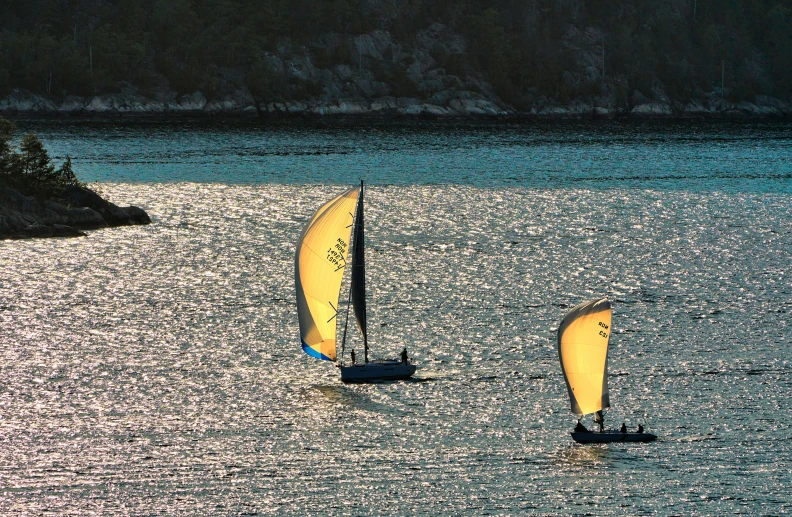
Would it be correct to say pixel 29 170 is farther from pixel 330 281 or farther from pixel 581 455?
pixel 581 455

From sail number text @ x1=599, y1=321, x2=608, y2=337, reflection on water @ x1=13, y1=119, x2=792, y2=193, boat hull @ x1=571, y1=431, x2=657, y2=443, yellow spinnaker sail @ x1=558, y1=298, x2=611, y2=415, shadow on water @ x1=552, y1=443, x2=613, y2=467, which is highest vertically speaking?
reflection on water @ x1=13, y1=119, x2=792, y2=193

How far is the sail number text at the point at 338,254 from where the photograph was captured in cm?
5719

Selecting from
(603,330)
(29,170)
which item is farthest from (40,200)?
(603,330)

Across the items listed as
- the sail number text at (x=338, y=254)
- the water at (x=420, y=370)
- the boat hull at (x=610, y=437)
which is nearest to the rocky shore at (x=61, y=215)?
the water at (x=420, y=370)

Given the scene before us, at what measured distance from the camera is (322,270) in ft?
188

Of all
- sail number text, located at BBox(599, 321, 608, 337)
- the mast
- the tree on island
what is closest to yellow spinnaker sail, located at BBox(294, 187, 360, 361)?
the mast

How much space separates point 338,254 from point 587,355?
14.0 metres

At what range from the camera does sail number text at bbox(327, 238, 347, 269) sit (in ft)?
188

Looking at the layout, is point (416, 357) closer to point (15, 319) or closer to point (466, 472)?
point (466, 472)

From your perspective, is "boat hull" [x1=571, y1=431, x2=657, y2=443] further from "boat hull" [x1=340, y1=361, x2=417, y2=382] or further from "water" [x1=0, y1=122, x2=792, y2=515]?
"boat hull" [x1=340, y1=361, x2=417, y2=382]

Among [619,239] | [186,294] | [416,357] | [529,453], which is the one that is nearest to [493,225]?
[619,239]

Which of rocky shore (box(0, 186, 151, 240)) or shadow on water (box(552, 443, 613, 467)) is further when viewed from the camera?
rocky shore (box(0, 186, 151, 240))

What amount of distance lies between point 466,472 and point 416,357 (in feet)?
55.0

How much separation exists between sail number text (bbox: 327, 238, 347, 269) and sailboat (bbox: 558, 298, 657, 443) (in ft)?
42.0
